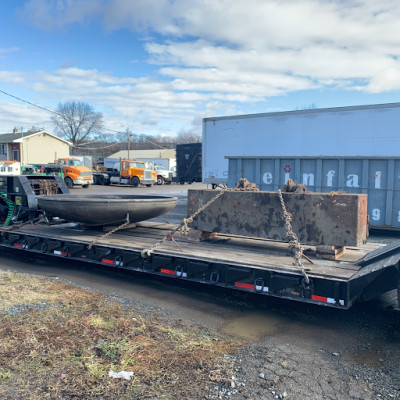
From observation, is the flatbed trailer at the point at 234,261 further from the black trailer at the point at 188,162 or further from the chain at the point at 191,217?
the black trailer at the point at 188,162

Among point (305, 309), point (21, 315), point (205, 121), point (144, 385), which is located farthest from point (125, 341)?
point (205, 121)

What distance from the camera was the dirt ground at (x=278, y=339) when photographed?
11.3ft

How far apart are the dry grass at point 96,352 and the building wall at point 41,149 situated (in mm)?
45733

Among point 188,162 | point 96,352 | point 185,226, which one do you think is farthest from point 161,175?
point 96,352

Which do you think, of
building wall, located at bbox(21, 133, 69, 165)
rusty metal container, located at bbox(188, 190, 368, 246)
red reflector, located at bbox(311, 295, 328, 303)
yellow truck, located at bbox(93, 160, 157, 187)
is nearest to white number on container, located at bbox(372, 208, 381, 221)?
rusty metal container, located at bbox(188, 190, 368, 246)

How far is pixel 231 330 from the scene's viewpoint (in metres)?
4.75

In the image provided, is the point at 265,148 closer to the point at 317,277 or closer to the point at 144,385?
the point at 317,277

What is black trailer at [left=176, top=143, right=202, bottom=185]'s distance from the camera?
26.4m

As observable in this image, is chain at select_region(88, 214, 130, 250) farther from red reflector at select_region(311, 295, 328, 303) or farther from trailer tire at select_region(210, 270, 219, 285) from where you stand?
red reflector at select_region(311, 295, 328, 303)

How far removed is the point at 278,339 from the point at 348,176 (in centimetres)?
725

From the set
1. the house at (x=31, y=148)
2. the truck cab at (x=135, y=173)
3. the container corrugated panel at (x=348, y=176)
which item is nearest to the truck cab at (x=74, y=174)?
the truck cab at (x=135, y=173)

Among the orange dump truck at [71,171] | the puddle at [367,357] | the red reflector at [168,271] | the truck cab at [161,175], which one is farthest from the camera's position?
the truck cab at [161,175]

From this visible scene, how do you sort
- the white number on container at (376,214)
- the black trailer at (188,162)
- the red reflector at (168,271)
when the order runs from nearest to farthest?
1. the red reflector at (168,271)
2. the white number on container at (376,214)
3. the black trailer at (188,162)

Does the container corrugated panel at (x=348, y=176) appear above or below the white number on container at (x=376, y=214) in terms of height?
above
